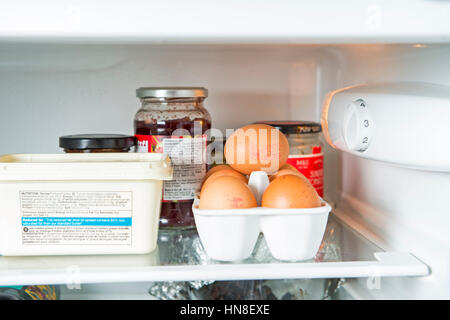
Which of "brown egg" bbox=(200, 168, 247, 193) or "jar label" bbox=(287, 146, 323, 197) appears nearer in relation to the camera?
"brown egg" bbox=(200, 168, 247, 193)

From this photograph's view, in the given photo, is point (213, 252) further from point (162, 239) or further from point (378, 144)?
point (378, 144)

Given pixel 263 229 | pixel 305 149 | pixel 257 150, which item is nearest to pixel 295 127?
pixel 305 149

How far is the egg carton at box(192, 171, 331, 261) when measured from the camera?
0.69m

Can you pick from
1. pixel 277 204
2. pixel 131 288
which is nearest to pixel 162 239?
pixel 277 204

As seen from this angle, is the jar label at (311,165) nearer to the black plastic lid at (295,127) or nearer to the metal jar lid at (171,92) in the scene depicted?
the black plastic lid at (295,127)

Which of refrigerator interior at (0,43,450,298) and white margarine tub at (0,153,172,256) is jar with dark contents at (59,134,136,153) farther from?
refrigerator interior at (0,43,450,298)

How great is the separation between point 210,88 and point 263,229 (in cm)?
48

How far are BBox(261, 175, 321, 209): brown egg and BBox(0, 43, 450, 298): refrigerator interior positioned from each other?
217mm

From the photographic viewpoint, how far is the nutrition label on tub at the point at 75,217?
71 cm

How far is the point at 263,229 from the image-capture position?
0.72 m
